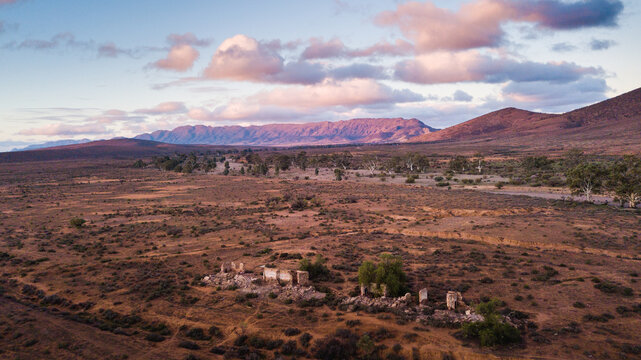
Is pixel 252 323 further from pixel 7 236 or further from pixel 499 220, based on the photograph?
pixel 7 236

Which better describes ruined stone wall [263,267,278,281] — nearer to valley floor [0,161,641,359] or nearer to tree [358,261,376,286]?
valley floor [0,161,641,359]

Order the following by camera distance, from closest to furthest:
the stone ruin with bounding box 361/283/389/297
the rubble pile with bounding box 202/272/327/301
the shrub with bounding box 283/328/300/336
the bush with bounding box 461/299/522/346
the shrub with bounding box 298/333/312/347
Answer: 1. the bush with bounding box 461/299/522/346
2. the shrub with bounding box 298/333/312/347
3. the shrub with bounding box 283/328/300/336
4. the stone ruin with bounding box 361/283/389/297
5. the rubble pile with bounding box 202/272/327/301

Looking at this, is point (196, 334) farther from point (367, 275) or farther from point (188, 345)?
point (367, 275)

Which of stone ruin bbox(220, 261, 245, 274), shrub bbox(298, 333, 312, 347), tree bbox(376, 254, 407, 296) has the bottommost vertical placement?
shrub bbox(298, 333, 312, 347)

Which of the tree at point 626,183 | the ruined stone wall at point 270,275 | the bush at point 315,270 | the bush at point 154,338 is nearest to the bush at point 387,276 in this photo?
the bush at point 315,270

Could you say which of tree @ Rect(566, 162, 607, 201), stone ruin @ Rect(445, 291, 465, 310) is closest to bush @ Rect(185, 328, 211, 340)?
stone ruin @ Rect(445, 291, 465, 310)

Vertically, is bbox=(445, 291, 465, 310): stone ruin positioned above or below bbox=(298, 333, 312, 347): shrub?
above

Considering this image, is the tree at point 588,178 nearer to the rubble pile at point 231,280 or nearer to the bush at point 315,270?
the bush at point 315,270

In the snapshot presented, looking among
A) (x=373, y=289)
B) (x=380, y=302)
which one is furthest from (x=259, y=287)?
(x=380, y=302)
